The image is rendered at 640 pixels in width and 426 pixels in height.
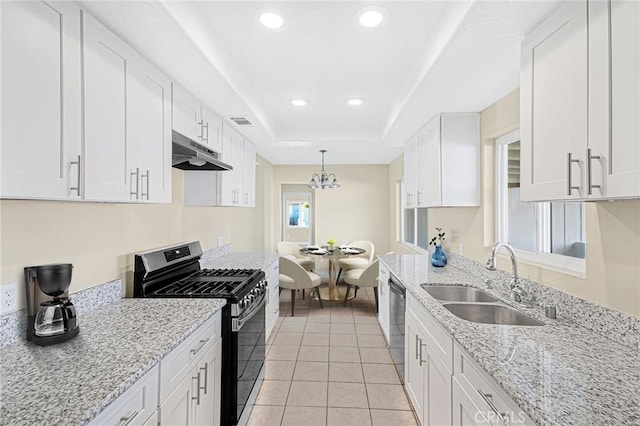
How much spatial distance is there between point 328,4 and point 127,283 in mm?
2059

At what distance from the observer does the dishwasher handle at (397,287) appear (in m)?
2.64

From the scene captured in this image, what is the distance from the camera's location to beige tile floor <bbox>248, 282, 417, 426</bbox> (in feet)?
7.76

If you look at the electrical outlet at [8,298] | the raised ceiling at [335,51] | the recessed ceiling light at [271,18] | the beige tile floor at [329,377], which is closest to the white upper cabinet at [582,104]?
→ the raised ceiling at [335,51]

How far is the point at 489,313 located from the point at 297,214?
18.5 feet

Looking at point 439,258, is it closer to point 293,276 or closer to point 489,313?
point 489,313

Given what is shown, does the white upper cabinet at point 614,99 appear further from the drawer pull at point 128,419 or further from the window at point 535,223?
the drawer pull at point 128,419

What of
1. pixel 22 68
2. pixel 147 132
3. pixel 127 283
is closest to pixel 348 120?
pixel 147 132

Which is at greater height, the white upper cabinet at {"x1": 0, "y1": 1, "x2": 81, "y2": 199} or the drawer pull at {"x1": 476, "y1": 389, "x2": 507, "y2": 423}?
the white upper cabinet at {"x1": 0, "y1": 1, "x2": 81, "y2": 199}

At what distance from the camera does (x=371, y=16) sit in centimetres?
184

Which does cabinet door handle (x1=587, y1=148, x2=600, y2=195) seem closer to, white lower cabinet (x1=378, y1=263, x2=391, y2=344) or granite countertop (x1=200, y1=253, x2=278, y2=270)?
white lower cabinet (x1=378, y1=263, x2=391, y2=344)

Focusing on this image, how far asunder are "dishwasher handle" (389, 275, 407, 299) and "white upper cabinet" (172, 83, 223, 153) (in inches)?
78.4

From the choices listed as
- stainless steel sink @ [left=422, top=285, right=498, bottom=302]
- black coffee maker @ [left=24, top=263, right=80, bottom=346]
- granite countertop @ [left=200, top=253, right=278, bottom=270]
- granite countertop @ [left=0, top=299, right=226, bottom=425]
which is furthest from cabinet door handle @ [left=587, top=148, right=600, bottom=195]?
granite countertop @ [left=200, top=253, right=278, bottom=270]

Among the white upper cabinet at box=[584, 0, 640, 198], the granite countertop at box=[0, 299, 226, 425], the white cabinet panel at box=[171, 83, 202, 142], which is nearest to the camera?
the granite countertop at box=[0, 299, 226, 425]

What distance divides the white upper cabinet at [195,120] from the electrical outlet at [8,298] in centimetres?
122
